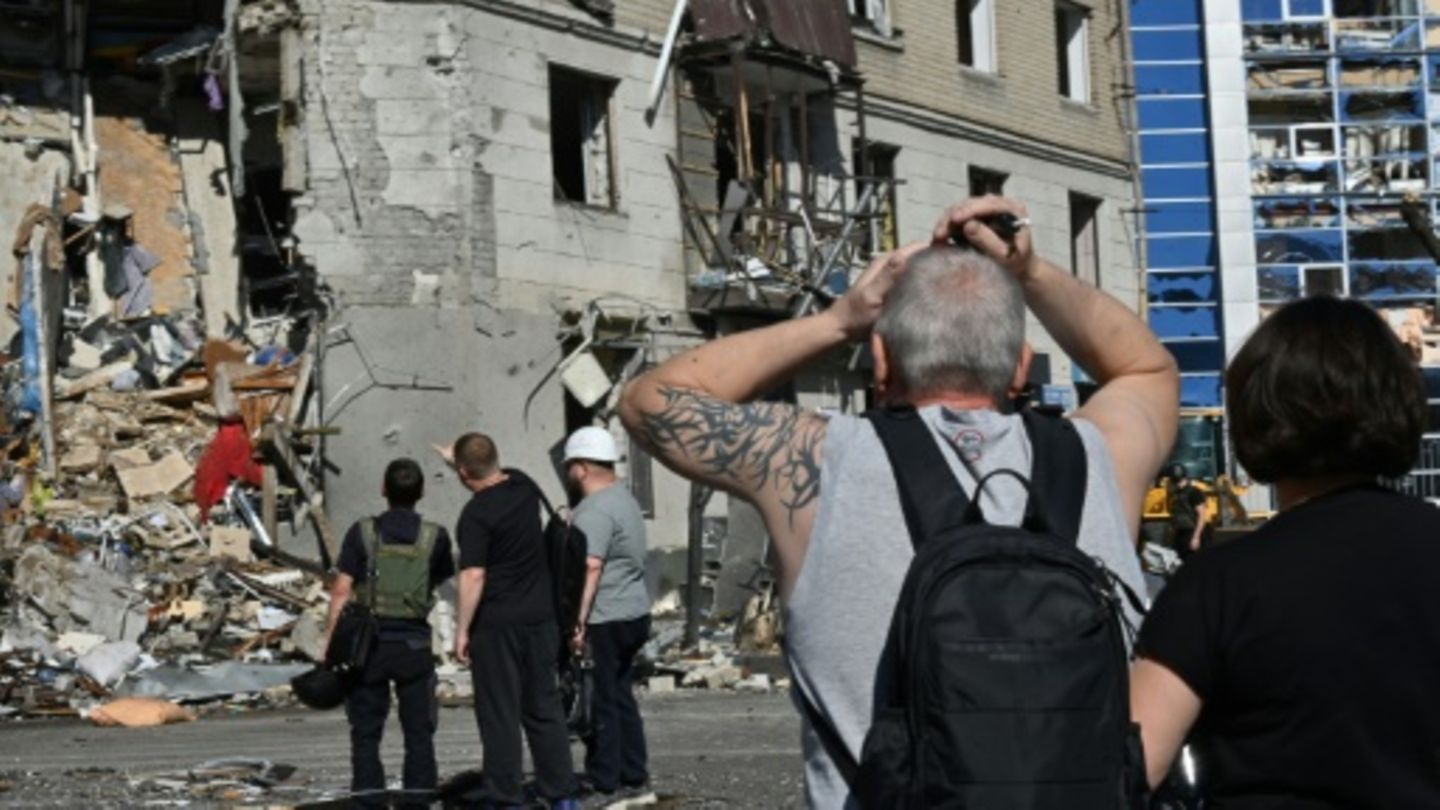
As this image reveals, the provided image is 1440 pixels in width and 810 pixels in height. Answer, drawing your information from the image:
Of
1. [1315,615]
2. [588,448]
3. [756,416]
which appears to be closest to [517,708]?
[588,448]

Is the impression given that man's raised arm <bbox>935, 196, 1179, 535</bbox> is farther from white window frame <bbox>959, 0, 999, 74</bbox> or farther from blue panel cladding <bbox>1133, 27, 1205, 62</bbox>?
blue panel cladding <bbox>1133, 27, 1205, 62</bbox>

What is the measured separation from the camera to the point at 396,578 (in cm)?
1145

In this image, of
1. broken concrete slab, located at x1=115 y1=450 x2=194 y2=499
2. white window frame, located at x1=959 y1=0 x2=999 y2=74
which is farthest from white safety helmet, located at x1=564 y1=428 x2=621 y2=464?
white window frame, located at x1=959 y1=0 x2=999 y2=74

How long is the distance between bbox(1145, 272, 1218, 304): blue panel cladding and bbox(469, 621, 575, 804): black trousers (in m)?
29.8

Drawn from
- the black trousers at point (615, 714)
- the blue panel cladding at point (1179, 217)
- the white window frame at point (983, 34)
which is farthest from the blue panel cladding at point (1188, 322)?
the black trousers at point (615, 714)

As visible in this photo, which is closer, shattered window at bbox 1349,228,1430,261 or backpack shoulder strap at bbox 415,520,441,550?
backpack shoulder strap at bbox 415,520,441,550

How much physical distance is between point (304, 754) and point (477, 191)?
11.1 metres

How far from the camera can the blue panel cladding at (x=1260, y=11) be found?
41312mm

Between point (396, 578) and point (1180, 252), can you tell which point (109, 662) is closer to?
point (396, 578)

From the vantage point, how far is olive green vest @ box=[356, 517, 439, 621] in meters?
11.4

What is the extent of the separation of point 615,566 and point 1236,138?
1190 inches

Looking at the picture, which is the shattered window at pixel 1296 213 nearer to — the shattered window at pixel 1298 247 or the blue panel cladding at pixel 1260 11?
the shattered window at pixel 1298 247

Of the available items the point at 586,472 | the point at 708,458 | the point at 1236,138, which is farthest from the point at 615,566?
the point at 1236,138

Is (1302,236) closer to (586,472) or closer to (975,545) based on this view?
(586,472)
